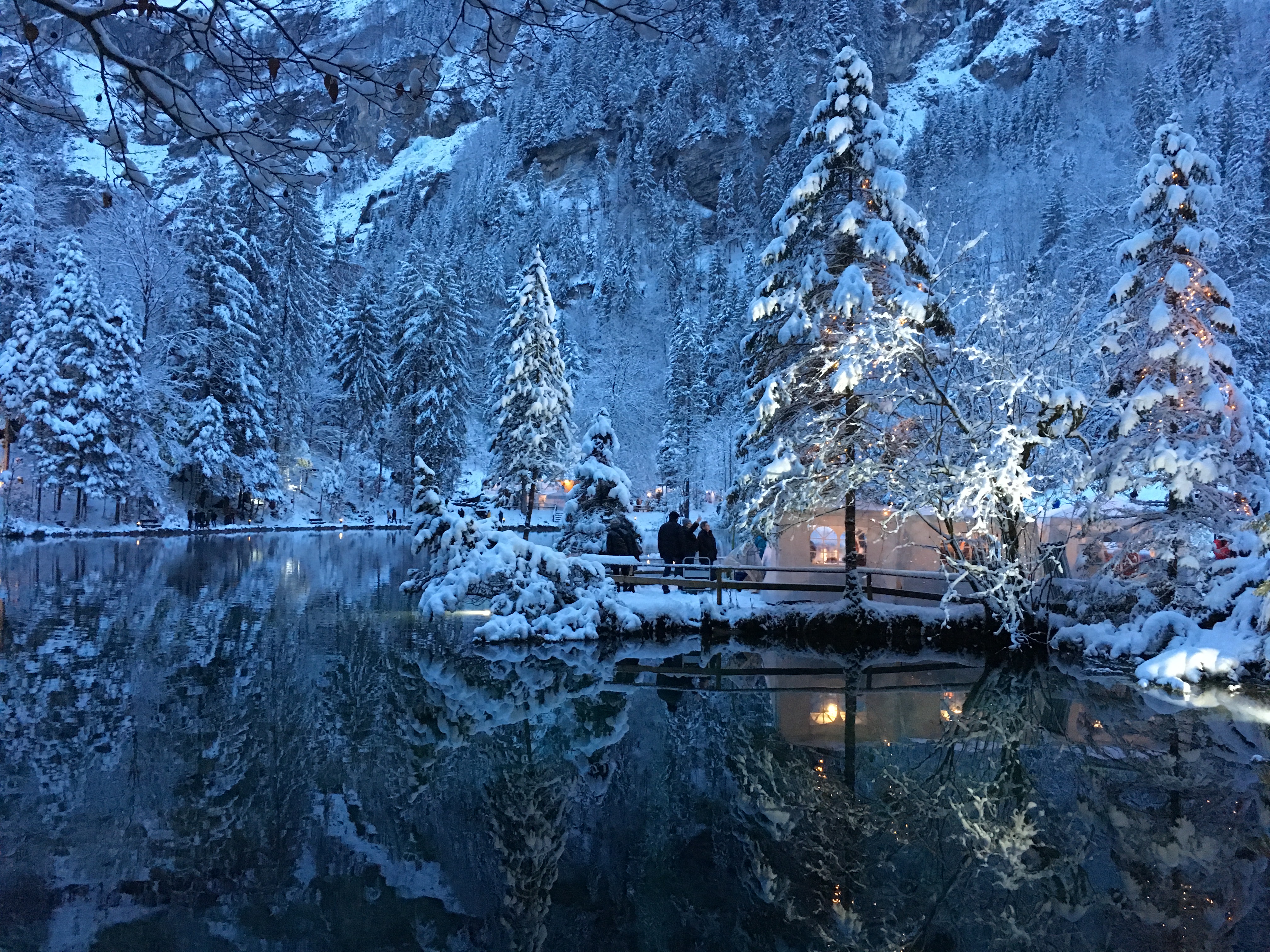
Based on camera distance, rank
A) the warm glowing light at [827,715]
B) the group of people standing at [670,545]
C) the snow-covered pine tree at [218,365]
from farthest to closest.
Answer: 1. the snow-covered pine tree at [218,365]
2. the group of people standing at [670,545]
3. the warm glowing light at [827,715]

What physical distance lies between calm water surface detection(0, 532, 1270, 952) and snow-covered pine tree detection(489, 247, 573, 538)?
31742mm

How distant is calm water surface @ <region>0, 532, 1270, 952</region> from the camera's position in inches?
200

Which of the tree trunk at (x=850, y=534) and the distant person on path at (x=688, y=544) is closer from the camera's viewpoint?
the tree trunk at (x=850, y=534)

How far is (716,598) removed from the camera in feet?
57.7

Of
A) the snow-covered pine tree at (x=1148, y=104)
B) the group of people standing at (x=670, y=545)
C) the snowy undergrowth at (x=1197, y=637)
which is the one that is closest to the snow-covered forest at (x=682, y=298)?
the snowy undergrowth at (x=1197, y=637)

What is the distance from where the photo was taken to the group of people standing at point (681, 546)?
20.0 meters

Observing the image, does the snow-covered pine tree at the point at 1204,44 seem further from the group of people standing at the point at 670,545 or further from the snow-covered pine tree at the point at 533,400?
the group of people standing at the point at 670,545

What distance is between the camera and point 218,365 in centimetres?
4544

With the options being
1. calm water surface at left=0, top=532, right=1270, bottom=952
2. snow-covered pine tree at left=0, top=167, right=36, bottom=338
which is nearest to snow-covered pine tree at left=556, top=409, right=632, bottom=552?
calm water surface at left=0, top=532, right=1270, bottom=952

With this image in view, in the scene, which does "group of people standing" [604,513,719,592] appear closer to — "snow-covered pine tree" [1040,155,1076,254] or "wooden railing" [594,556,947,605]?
"wooden railing" [594,556,947,605]

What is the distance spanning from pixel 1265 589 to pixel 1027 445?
6920 millimetres

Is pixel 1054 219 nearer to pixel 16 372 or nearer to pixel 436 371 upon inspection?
pixel 436 371

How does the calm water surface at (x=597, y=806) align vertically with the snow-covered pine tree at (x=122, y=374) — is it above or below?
below

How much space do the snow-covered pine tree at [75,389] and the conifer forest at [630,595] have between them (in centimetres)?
24
